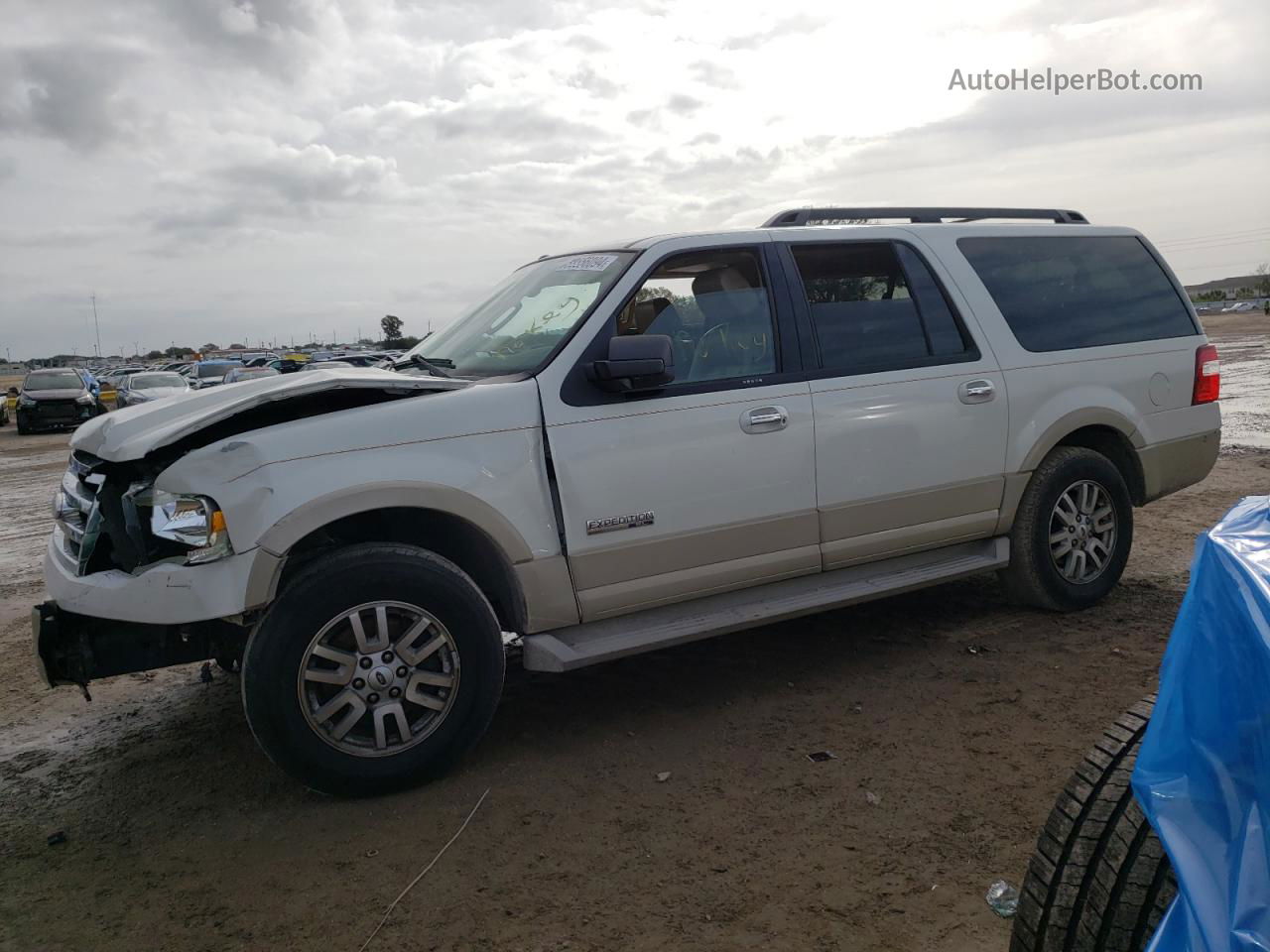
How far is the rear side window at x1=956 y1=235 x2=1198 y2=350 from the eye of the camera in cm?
530

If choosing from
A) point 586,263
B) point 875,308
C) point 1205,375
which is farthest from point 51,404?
point 1205,375

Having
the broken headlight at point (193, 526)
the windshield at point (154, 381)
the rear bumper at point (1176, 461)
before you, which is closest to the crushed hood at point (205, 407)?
the broken headlight at point (193, 526)

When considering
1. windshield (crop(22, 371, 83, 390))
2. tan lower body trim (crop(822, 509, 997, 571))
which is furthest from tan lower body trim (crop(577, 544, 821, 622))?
windshield (crop(22, 371, 83, 390))

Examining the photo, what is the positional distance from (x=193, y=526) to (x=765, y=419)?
2.29 m

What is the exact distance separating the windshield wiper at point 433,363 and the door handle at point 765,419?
1315 millimetres

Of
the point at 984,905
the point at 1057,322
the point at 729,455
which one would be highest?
the point at 1057,322

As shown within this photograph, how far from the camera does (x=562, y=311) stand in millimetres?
4441

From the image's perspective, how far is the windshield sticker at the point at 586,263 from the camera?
15.0 ft

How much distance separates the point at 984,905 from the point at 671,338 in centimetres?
253

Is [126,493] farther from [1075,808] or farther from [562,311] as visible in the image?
[1075,808]

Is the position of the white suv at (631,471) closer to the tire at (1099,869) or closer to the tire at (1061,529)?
the tire at (1061,529)

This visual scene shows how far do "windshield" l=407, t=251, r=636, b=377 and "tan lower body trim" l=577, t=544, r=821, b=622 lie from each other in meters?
0.98

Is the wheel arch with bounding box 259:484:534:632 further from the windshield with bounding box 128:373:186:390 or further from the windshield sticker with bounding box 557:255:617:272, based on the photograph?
the windshield with bounding box 128:373:186:390

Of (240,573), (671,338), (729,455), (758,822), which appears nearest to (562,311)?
(671,338)
